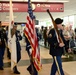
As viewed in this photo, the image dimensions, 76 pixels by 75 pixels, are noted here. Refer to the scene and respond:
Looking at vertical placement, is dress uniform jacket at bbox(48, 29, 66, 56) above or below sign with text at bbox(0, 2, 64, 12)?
below

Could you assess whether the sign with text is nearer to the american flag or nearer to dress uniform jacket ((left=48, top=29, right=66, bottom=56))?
the american flag

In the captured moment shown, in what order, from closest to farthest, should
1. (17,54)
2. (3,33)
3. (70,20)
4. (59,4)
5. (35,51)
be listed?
(35,51)
(17,54)
(3,33)
(59,4)
(70,20)

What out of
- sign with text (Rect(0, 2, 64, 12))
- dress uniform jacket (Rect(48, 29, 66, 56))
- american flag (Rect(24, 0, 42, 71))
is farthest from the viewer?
sign with text (Rect(0, 2, 64, 12))

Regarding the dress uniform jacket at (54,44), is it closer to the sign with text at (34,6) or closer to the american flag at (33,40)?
Answer: the american flag at (33,40)

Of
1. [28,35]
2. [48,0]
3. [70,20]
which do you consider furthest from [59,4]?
[70,20]

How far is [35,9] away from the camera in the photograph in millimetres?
10281

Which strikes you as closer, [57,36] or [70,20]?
[57,36]

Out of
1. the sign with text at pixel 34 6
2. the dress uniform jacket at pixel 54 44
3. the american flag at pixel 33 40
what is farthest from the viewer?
the sign with text at pixel 34 6

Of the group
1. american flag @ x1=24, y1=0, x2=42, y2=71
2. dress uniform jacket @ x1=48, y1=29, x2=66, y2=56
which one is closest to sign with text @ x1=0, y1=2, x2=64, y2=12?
A: american flag @ x1=24, y1=0, x2=42, y2=71

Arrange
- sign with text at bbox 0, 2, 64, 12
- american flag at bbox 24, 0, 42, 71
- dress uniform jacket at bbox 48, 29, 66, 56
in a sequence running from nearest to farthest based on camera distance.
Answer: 1. dress uniform jacket at bbox 48, 29, 66, 56
2. american flag at bbox 24, 0, 42, 71
3. sign with text at bbox 0, 2, 64, 12

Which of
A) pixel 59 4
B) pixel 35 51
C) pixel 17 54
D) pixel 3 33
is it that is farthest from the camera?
pixel 59 4

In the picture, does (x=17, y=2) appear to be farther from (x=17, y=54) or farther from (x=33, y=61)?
(x=33, y=61)

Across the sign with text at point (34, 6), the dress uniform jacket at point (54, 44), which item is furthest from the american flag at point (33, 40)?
the sign with text at point (34, 6)

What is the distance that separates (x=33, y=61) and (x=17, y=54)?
166 cm
